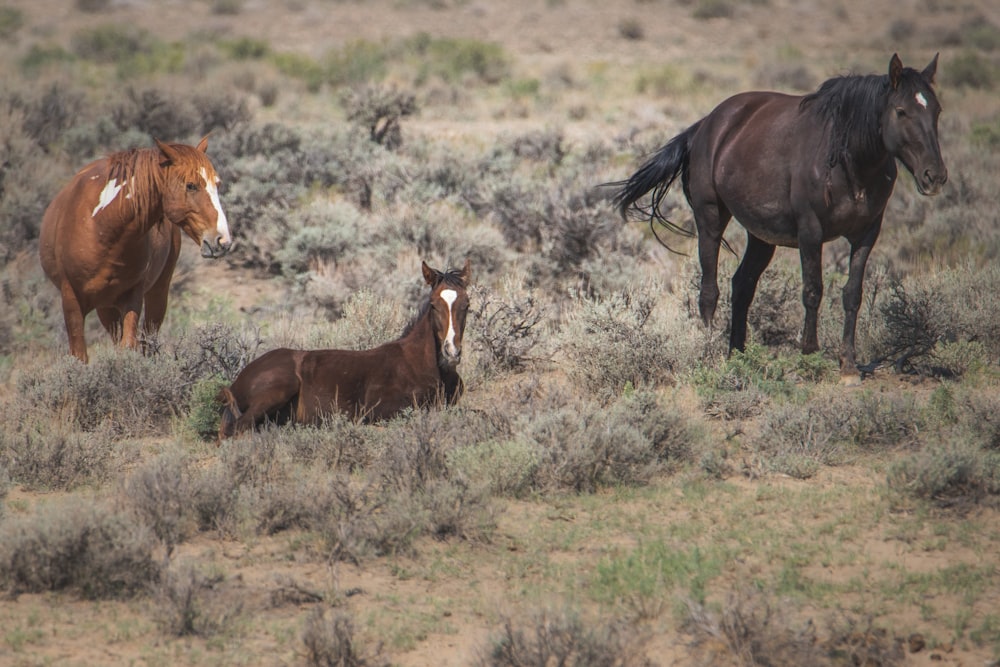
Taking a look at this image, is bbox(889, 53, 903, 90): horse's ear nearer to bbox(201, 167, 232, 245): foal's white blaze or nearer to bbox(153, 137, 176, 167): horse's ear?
bbox(201, 167, 232, 245): foal's white blaze

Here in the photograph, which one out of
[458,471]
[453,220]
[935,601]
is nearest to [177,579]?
[458,471]

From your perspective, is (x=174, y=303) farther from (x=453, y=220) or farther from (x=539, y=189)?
(x=539, y=189)

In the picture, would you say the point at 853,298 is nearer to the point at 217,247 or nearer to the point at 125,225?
the point at 217,247

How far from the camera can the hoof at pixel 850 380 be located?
319 inches

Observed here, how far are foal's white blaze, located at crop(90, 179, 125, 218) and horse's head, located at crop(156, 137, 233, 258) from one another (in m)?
0.43

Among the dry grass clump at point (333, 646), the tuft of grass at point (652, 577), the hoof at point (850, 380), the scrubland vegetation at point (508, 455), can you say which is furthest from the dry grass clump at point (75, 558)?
the hoof at point (850, 380)

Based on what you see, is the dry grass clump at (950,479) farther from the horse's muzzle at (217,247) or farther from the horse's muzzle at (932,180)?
the horse's muzzle at (217,247)

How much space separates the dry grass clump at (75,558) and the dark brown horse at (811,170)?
5.45 m

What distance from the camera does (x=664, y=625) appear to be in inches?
195

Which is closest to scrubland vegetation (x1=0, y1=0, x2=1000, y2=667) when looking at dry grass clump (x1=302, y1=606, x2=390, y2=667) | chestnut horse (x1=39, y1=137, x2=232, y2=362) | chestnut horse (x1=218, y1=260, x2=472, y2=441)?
dry grass clump (x1=302, y1=606, x2=390, y2=667)

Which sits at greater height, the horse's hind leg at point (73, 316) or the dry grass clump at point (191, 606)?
the horse's hind leg at point (73, 316)

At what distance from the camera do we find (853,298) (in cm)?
815

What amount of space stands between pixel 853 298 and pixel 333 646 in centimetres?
529

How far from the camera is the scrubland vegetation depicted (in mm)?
4871
